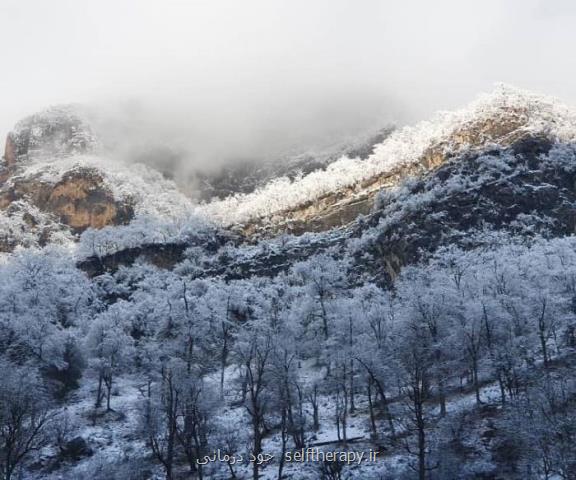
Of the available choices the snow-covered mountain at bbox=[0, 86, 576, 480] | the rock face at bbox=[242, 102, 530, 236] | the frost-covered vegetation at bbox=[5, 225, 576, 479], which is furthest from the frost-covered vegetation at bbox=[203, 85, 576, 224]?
the frost-covered vegetation at bbox=[5, 225, 576, 479]

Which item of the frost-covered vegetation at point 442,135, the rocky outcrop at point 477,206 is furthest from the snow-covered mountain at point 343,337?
the frost-covered vegetation at point 442,135

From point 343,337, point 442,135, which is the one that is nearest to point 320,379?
point 343,337

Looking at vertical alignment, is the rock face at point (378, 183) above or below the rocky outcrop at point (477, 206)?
above

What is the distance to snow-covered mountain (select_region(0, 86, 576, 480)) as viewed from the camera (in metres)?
43.5

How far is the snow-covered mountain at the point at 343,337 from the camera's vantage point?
43.5 m

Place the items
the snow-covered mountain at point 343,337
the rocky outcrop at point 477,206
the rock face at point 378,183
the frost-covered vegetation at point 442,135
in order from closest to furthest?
the snow-covered mountain at point 343,337, the rocky outcrop at point 477,206, the frost-covered vegetation at point 442,135, the rock face at point 378,183

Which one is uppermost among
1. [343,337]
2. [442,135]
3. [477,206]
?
[442,135]

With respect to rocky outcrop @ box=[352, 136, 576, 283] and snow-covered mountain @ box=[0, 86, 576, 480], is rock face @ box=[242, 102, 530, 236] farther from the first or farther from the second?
rocky outcrop @ box=[352, 136, 576, 283]

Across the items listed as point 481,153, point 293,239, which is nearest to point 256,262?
point 293,239

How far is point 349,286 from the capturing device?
4065 inches

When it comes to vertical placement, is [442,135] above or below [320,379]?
above

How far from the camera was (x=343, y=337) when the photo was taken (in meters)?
66.5

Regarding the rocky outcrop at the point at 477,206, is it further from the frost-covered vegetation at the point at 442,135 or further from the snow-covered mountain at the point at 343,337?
the frost-covered vegetation at the point at 442,135

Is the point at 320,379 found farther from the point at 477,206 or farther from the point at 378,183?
the point at 378,183
